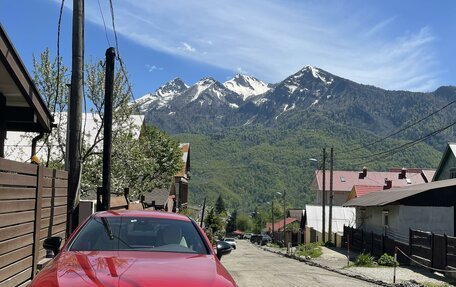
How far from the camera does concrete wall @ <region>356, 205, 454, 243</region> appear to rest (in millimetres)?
Result: 24125

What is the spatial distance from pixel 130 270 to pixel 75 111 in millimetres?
7233

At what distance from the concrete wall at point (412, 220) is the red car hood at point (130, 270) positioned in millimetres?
21036

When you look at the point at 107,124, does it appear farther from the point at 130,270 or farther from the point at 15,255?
the point at 130,270

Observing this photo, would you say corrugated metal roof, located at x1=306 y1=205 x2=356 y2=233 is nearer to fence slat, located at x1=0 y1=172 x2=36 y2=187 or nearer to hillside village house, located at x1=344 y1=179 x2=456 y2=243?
hillside village house, located at x1=344 y1=179 x2=456 y2=243

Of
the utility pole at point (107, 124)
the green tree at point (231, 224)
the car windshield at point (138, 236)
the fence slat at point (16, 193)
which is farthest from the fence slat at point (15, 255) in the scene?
the green tree at point (231, 224)

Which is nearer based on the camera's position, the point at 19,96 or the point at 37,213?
the point at 37,213

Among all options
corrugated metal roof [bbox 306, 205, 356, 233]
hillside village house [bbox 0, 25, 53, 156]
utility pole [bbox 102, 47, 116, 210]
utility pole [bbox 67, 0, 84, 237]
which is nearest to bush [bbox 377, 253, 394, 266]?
utility pole [bbox 102, 47, 116, 210]

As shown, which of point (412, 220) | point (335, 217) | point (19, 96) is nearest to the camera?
point (19, 96)

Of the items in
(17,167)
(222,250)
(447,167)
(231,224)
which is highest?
(447,167)

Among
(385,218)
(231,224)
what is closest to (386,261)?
(385,218)

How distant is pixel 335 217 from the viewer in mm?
55781

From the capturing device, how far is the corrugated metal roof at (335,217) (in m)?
53.8

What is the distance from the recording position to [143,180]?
28.8 metres

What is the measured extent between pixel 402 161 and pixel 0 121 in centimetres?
14378
